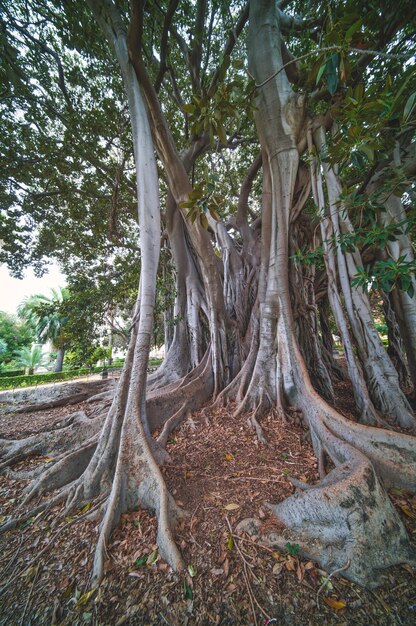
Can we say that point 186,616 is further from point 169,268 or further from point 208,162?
point 208,162

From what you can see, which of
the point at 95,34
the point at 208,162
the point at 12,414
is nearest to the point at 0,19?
the point at 95,34

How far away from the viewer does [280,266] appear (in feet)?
10.1

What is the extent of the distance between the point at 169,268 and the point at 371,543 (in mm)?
5174

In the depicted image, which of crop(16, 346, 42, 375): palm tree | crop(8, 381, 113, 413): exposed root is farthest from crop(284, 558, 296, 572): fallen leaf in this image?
crop(16, 346, 42, 375): palm tree

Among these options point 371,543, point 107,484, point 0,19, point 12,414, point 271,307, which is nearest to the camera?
point 371,543

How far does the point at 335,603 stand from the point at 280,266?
113 inches

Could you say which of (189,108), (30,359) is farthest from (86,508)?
(30,359)

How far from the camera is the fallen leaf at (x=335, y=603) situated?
1.06 metres

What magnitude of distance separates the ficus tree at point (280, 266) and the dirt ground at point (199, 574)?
0.10 m

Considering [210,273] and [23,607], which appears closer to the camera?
[23,607]

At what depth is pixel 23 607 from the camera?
119cm

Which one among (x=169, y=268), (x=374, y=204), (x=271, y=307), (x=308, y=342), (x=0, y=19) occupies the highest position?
(x=0, y=19)

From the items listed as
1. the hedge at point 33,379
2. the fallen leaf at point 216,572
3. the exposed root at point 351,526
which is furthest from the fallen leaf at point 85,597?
the hedge at point 33,379

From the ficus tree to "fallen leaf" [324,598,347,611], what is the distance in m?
0.14
